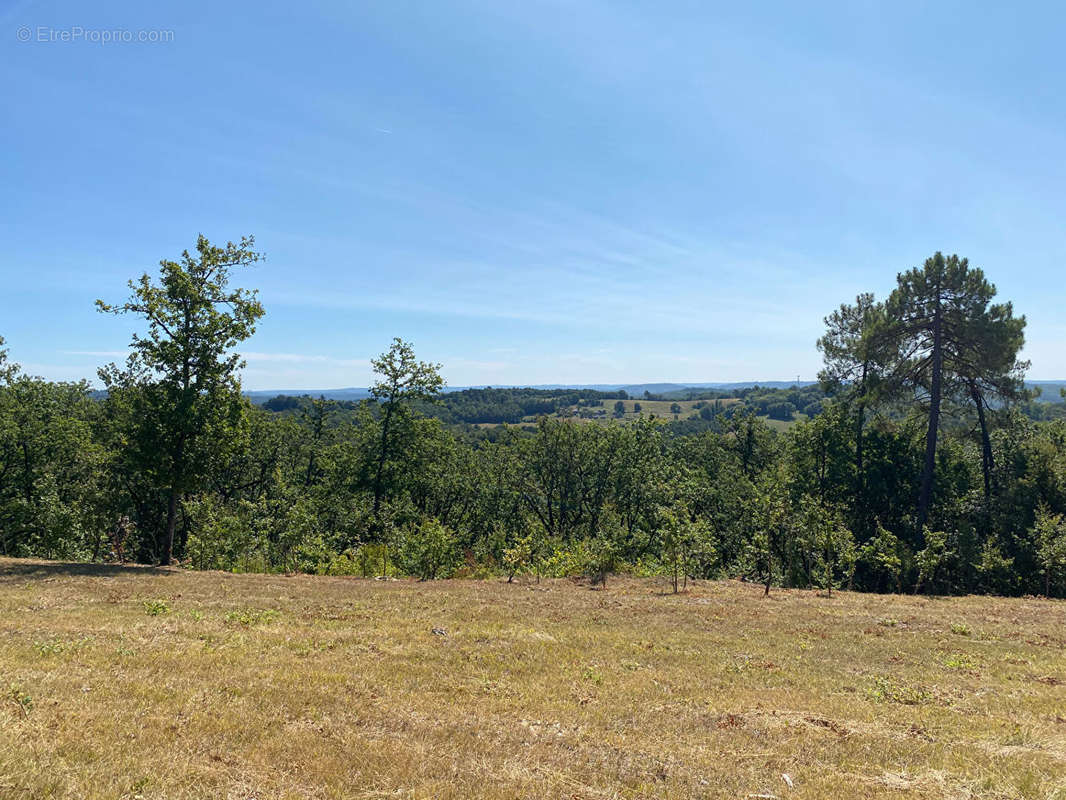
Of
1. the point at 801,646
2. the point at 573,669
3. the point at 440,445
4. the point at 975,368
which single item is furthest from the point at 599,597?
the point at 975,368

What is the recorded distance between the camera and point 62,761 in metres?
7.00

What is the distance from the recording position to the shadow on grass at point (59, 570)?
2062 cm

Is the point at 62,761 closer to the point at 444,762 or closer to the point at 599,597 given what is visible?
the point at 444,762

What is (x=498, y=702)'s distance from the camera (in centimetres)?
1091

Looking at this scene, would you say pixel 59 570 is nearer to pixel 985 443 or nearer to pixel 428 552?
pixel 428 552

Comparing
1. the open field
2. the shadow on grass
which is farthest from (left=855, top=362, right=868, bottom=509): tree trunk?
the shadow on grass

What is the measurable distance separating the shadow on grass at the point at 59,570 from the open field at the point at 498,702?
1.42 metres

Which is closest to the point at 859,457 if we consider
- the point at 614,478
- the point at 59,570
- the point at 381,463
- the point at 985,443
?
the point at 985,443

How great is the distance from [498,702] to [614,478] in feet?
139

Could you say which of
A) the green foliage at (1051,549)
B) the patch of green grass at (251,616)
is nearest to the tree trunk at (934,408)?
the green foliage at (1051,549)

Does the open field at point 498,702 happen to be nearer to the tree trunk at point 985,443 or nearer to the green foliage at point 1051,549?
the green foliage at point 1051,549

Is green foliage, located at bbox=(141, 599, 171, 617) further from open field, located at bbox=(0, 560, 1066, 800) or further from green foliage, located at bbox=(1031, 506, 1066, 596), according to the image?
green foliage, located at bbox=(1031, 506, 1066, 596)

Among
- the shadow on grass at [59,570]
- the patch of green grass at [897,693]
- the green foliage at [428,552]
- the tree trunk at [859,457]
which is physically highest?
the tree trunk at [859,457]

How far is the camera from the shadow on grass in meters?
20.6
